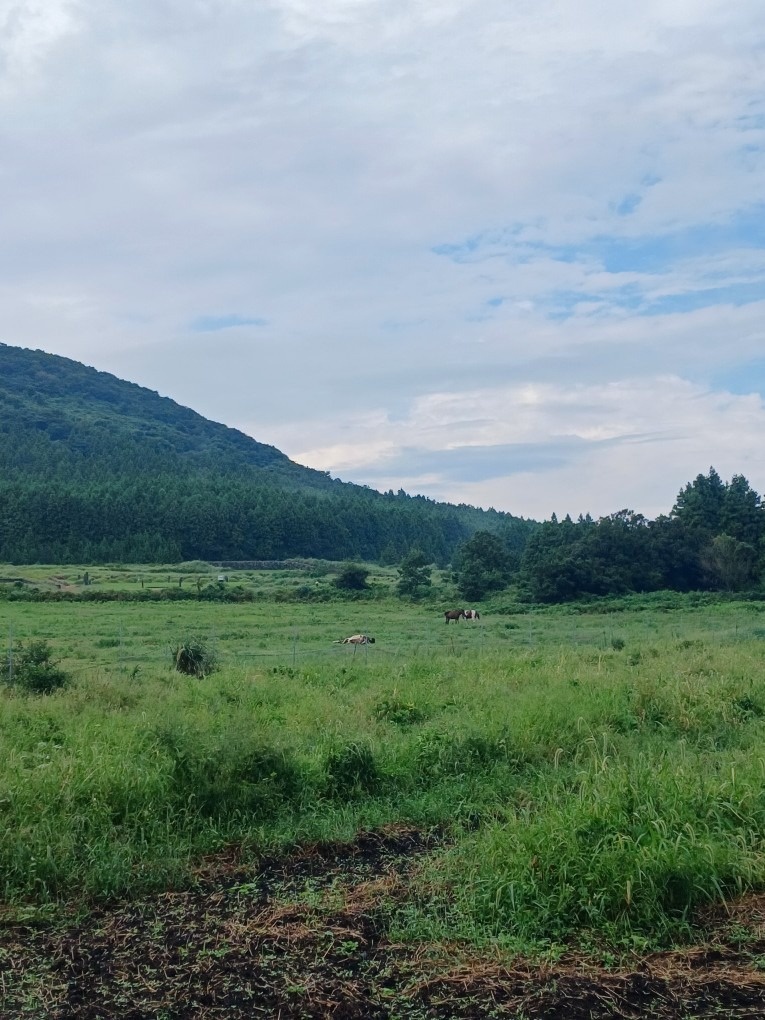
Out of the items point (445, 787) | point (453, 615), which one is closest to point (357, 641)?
point (453, 615)

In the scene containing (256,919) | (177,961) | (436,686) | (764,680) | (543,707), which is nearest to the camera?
(177,961)

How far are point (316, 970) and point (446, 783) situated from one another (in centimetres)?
399

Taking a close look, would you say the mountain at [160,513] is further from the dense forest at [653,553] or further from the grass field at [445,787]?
the grass field at [445,787]

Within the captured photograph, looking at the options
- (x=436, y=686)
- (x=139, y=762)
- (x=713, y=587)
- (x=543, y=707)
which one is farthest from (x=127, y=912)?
(x=713, y=587)

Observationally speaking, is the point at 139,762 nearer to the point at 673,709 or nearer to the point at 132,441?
the point at 673,709

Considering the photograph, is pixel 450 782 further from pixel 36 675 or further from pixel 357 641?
pixel 357 641

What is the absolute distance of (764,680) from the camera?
42.2ft

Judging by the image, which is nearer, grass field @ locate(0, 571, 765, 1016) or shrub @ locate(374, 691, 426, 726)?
grass field @ locate(0, 571, 765, 1016)

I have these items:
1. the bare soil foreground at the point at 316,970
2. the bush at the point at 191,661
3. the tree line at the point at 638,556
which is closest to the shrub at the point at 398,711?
the bush at the point at 191,661

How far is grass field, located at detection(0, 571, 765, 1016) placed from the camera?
5562 mm

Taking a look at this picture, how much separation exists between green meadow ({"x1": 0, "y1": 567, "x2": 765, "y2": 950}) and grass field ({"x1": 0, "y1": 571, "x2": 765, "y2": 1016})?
0.06 feet

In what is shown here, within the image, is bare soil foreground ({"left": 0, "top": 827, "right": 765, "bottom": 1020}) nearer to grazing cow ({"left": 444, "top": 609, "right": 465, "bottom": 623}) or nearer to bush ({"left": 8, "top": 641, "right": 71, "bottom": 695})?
bush ({"left": 8, "top": 641, "right": 71, "bottom": 695})

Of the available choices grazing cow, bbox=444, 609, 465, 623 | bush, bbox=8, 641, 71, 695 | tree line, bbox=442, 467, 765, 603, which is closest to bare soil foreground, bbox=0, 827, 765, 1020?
bush, bbox=8, 641, 71, 695

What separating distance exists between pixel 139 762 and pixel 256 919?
8.58 ft
